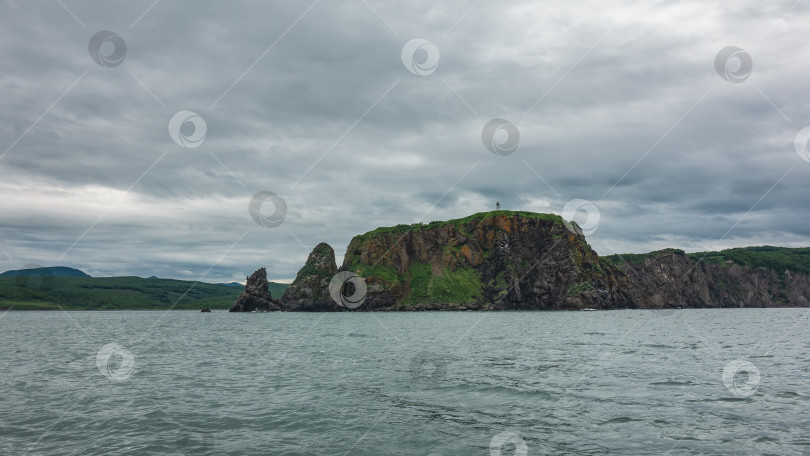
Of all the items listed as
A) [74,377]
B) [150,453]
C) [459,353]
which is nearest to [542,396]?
[150,453]

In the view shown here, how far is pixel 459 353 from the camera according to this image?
44844 mm

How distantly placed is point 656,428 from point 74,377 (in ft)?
119

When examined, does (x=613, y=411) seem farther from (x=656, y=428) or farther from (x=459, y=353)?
(x=459, y=353)
